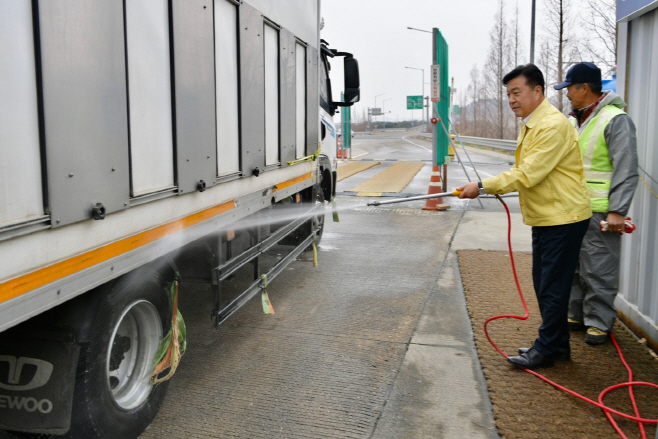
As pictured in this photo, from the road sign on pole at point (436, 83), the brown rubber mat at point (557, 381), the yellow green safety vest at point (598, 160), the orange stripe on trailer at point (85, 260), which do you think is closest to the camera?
the orange stripe on trailer at point (85, 260)

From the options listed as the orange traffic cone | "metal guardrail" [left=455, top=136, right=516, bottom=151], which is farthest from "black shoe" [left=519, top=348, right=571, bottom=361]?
"metal guardrail" [left=455, top=136, right=516, bottom=151]

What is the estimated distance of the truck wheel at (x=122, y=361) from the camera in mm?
2783

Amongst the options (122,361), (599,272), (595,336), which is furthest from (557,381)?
(122,361)

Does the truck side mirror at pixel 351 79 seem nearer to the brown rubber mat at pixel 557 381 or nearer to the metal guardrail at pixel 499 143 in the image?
the brown rubber mat at pixel 557 381

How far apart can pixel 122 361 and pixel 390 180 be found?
590 inches

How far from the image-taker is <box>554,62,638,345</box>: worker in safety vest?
14.3ft

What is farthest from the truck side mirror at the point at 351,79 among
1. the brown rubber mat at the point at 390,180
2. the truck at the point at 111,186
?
the brown rubber mat at the point at 390,180

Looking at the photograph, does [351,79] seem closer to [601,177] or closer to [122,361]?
[601,177]

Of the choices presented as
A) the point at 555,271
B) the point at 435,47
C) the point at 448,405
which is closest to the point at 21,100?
the point at 448,405

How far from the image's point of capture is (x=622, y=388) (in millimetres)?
3924

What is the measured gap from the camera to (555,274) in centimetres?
411

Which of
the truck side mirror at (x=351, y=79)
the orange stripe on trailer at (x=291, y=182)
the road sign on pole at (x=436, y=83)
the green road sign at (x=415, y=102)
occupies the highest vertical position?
the green road sign at (x=415, y=102)

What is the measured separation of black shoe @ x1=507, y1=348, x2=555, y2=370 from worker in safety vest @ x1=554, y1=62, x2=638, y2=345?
2.10 feet

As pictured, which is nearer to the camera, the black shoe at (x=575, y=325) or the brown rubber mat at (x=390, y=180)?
the black shoe at (x=575, y=325)
